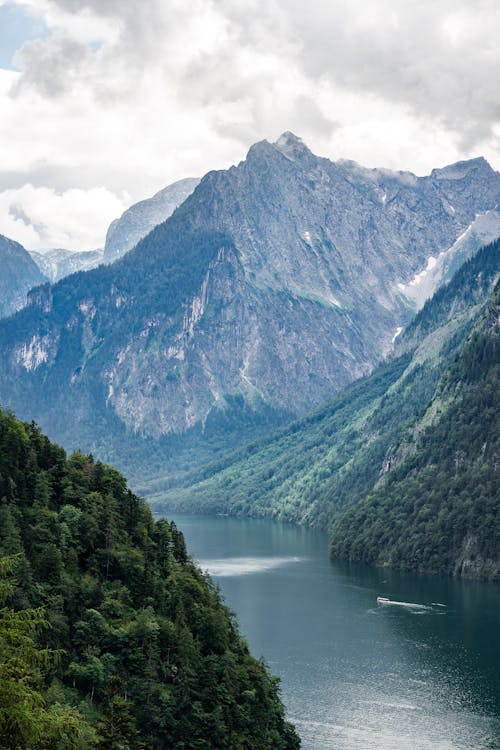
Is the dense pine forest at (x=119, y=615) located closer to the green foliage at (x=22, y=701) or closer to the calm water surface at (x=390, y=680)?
the green foliage at (x=22, y=701)

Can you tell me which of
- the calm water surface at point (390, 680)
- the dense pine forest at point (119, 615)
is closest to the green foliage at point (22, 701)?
the dense pine forest at point (119, 615)

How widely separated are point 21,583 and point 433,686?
80.9 m

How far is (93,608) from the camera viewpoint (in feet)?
327

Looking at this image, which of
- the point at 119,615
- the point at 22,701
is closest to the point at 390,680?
the point at 119,615

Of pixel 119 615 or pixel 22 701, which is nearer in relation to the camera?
pixel 22 701

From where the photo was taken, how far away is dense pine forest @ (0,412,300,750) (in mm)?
91625

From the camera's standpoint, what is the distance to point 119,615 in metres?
102

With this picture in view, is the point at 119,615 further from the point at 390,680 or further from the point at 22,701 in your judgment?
the point at 390,680

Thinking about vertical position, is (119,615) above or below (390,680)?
above

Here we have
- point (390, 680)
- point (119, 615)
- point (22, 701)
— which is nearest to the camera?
point (22, 701)

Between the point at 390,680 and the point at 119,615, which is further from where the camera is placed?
the point at 390,680

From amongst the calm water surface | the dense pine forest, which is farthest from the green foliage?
the calm water surface

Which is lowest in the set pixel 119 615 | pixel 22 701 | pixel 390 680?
pixel 390 680

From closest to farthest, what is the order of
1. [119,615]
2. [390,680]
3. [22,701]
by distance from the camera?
[22,701], [119,615], [390,680]
